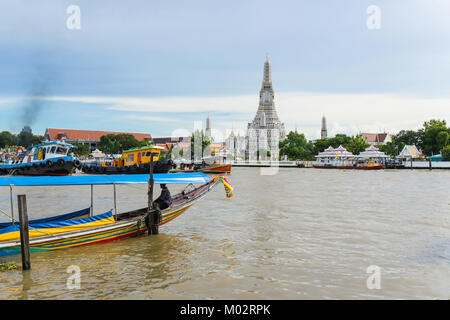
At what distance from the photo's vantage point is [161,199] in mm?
12203

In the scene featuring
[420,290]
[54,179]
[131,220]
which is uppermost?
[54,179]

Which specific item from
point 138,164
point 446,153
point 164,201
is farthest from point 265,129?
point 164,201

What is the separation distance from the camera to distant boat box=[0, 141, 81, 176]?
35562 mm

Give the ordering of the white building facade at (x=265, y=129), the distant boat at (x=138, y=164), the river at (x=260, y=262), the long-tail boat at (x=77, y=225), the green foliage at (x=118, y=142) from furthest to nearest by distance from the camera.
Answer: the white building facade at (x=265, y=129)
the green foliage at (x=118, y=142)
the distant boat at (x=138, y=164)
the long-tail boat at (x=77, y=225)
the river at (x=260, y=262)

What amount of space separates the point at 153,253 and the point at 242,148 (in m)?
113

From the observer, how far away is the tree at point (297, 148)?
93688 mm

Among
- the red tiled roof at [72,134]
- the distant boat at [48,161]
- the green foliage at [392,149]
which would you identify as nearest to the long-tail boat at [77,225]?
the distant boat at [48,161]

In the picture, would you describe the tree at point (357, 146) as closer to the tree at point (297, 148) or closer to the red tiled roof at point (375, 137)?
the tree at point (297, 148)

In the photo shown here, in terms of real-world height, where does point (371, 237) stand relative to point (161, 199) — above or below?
below

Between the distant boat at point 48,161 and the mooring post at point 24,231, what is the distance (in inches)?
1167

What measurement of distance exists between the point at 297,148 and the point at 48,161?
68178 millimetres

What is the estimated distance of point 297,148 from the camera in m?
93.8
